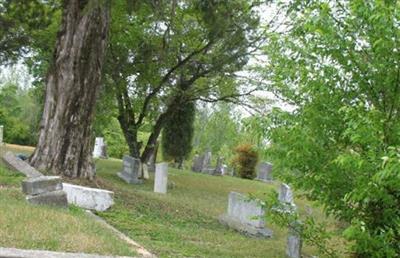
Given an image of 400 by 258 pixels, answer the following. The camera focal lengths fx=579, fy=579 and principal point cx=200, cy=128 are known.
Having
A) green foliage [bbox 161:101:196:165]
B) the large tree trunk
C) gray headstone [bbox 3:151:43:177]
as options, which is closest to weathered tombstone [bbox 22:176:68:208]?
gray headstone [bbox 3:151:43:177]

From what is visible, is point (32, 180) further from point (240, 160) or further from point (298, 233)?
point (240, 160)

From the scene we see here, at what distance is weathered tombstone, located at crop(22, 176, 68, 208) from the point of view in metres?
8.45

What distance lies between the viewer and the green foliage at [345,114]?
5223 mm

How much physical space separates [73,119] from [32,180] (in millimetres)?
3833

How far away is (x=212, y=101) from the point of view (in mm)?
24672

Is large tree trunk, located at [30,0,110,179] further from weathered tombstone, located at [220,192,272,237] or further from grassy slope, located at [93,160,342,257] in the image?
weathered tombstone, located at [220,192,272,237]

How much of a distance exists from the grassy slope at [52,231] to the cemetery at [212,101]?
4 cm

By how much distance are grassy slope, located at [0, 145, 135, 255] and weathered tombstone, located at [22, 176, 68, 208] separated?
8.3 inches

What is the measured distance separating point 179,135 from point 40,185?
2187 cm

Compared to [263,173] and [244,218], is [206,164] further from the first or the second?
[244,218]

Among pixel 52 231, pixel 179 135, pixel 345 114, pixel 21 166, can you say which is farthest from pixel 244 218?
pixel 179 135

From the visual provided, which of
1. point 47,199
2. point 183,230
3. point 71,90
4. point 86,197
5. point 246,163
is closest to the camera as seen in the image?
point 47,199

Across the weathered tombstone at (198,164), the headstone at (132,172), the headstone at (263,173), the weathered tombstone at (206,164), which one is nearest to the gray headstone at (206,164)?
the weathered tombstone at (206,164)

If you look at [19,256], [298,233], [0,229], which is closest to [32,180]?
[0,229]
